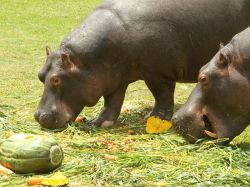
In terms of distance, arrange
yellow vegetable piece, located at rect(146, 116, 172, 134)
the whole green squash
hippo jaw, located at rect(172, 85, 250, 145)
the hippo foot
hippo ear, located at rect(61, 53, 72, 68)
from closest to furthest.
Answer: the whole green squash < hippo jaw, located at rect(172, 85, 250, 145) < yellow vegetable piece, located at rect(146, 116, 172, 134) < hippo ear, located at rect(61, 53, 72, 68) < the hippo foot

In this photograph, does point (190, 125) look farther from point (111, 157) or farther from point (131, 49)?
point (131, 49)

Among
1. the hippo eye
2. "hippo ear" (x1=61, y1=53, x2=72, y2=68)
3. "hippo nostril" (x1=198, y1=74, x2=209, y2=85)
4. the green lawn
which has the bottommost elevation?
the green lawn

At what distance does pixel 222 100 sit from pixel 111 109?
2124 millimetres

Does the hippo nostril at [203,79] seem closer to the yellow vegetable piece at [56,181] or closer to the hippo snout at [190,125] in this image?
the hippo snout at [190,125]

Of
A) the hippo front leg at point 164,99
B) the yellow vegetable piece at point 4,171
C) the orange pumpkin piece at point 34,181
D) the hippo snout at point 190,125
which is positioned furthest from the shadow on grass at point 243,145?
the yellow vegetable piece at point 4,171

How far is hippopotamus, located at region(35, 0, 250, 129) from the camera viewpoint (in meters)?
7.00

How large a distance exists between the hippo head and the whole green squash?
188cm

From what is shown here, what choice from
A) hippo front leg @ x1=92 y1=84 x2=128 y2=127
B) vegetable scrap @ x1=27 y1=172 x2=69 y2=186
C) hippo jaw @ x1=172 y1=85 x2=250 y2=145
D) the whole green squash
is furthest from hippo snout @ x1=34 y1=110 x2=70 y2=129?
vegetable scrap @ x1=27 y1=172 x2=69 y2=186

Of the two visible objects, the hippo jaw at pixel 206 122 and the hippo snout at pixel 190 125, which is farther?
the hippo snout at pixel 190 125

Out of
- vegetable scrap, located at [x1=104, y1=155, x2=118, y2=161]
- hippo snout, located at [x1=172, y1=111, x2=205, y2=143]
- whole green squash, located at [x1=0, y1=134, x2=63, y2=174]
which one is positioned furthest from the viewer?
hippo snout, located at [x1=172, y1=111, x2=205, y2=143]

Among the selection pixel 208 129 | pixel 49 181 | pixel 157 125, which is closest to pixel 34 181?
pixel 49 181

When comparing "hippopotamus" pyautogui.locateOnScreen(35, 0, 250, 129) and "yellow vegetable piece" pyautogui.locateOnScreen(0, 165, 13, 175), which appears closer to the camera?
"yellow vegetable piece" pyautogui.locateOnScreen(0, 165, 13, 175)

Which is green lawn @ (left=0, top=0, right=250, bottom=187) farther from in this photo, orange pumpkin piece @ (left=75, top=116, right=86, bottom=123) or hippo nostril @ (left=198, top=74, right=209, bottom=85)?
hippo nostril @ (left=198, top=74, right=209, bottom=85)

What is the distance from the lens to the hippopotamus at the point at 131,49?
7.00m
